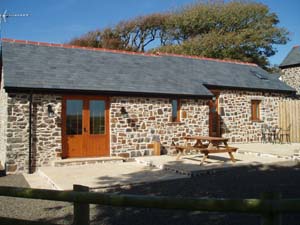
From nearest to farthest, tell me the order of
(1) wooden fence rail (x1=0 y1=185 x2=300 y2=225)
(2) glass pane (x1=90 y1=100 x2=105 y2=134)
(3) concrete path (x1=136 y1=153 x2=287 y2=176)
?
(1) wooden fence rail (x1=0 y1=185 x2=300 y2=225)
(3) concrete path (x1=136 y1=153 x2=287 y2=176)
(2) glass pane (x1=90 y1=100 x2=105 y2=134)

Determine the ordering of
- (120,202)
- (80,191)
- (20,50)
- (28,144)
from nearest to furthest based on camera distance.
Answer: (120,202) → (80,191) → (28,144) → (20,50)

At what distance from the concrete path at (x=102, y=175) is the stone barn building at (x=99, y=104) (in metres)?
1.19

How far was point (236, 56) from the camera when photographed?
2934 cm

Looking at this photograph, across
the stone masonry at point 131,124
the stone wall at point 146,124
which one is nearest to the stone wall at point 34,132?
the stone masonry at point 131,124

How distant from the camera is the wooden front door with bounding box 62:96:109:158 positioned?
10.4 metres

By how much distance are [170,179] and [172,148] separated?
4.68 metres

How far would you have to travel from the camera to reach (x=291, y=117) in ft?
53.5

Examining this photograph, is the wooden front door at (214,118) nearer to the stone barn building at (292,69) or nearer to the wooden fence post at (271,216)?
the stone barn building at (292,69)

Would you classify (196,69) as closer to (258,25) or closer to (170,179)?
(170,179)

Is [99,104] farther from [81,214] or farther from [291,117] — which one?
[291,117]

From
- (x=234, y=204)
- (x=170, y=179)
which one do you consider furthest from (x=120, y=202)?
(x=170, y=179)

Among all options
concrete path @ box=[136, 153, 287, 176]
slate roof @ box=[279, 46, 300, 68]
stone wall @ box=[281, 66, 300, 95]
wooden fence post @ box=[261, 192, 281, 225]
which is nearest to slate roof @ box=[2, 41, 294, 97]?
concrete path @ box=[136, 153, 287, 176]

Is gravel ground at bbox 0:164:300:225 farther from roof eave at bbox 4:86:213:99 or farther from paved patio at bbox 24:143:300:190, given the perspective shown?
roof eave at bbox 4:86:213:99

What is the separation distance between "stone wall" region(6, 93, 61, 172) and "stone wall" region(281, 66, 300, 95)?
1905 cm
